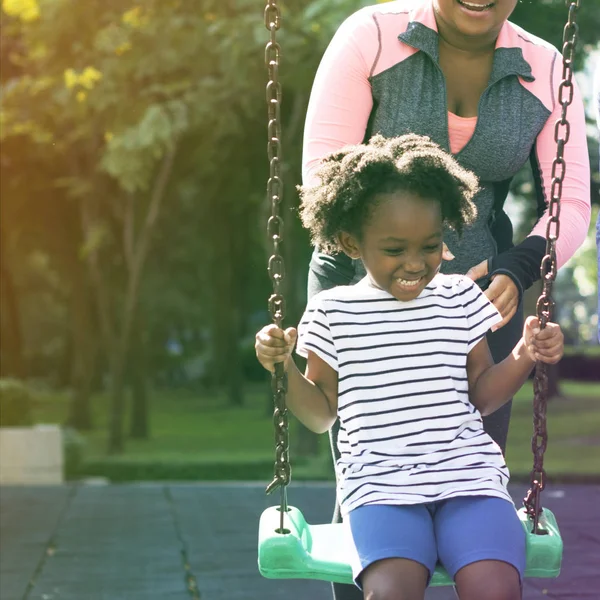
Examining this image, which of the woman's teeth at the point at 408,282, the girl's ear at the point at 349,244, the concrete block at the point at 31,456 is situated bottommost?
the concrete block at the point at 31,456

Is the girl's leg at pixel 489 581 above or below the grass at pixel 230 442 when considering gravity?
above

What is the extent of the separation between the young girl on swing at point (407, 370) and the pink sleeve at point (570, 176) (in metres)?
0.30

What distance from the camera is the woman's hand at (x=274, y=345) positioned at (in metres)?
2.67

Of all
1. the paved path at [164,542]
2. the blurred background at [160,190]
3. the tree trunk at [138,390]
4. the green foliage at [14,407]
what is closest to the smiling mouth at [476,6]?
the paved path at [164,542]

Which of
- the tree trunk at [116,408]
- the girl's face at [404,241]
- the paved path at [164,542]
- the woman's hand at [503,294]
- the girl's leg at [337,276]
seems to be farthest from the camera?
the tree trunk at [116,408]

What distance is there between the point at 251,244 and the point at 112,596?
52.5ft

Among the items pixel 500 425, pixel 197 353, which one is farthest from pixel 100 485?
pixel 197 353

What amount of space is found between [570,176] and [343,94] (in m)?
0.61

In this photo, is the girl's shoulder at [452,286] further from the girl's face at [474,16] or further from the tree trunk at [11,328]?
the tree trunk at [11,328]

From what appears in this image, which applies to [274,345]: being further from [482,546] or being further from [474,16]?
[474,16]

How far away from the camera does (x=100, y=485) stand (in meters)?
8.81

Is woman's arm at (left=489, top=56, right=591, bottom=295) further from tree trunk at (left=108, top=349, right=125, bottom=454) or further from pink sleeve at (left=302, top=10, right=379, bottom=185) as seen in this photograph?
tree trunk at (left=108, top=349, right=125, bottom=454)

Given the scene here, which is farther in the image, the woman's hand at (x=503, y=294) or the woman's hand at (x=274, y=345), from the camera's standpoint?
the woman's hand at (x=503, y=294)

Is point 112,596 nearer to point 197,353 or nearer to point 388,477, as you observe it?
point 388,477
